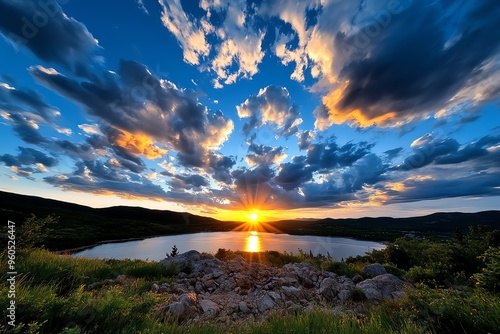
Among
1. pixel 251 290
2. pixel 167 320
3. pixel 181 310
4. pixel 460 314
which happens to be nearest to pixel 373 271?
pixel 251 290

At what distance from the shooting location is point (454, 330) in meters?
3.72

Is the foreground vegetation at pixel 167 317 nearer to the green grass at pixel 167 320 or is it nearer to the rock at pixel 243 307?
the green grass at pixel 167 320

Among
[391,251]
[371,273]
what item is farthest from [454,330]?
[391,251]

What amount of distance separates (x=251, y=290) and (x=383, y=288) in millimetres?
5443

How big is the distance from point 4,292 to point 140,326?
2.09 m

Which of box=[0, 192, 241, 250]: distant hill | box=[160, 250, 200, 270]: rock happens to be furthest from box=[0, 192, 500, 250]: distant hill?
box=[160, 250, 200, 270]: rock

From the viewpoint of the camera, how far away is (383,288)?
330 inches

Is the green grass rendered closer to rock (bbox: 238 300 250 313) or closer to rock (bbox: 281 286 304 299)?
rock (bbox: 238 300 250 313)

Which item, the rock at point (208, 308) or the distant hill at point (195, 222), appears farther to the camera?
the distant hill at point (195, 222)

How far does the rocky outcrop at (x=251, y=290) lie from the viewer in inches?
253

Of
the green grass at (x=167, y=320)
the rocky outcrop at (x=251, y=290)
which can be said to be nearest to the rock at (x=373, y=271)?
the rocky outcrop at (x=251, y=290)

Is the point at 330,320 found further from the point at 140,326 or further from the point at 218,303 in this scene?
the point at 218,303

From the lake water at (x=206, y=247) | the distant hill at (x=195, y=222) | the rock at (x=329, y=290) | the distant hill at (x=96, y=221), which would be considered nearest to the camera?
the rock at (x=329, y=290)

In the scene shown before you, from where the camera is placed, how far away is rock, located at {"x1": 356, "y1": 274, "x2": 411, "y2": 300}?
7680mm
